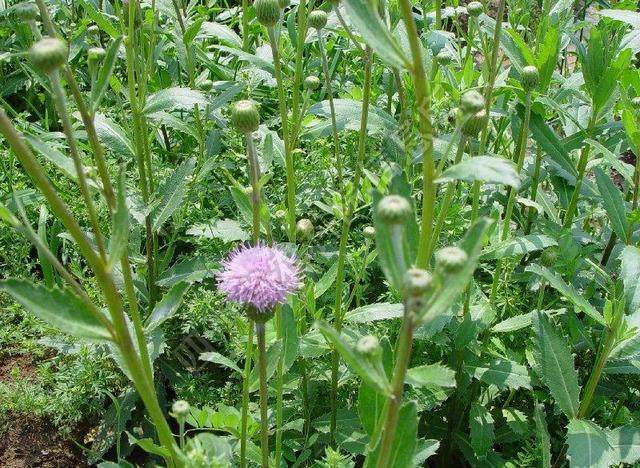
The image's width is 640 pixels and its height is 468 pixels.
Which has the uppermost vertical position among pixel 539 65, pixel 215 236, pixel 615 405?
pixel 539 65

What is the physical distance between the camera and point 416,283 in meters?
0.95

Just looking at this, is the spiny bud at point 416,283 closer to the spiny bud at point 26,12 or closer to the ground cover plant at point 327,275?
the ground cover plant at point 327,275

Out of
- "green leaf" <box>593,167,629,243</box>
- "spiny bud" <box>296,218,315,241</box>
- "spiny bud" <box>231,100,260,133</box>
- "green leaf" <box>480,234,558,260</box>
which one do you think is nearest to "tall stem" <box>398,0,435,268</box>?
"spiny bud" <box>231,100,260,133</box>

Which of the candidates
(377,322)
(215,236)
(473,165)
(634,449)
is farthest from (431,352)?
(473,165)

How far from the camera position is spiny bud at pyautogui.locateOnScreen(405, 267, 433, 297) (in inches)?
37.5

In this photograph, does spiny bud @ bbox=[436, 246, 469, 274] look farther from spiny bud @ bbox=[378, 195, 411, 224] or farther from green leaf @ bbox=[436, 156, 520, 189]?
green leaf @ bbox=[436, 156, 520, 189]

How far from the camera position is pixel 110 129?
2725 mm

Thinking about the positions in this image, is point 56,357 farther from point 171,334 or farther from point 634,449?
point 634,449

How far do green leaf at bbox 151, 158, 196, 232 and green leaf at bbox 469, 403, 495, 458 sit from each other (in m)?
1.25

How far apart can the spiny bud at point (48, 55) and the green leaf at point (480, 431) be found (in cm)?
171

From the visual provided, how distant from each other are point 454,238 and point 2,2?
9.58ft

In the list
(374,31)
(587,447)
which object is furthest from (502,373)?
(374,31)

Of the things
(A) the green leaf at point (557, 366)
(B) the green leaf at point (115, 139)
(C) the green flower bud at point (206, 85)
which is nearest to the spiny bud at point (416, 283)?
(A) the green leaf at point (557, 366)

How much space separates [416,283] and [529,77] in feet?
4.64
